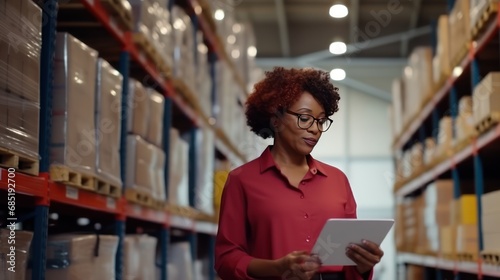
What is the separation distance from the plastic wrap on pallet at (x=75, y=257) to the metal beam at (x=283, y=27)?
12.3m

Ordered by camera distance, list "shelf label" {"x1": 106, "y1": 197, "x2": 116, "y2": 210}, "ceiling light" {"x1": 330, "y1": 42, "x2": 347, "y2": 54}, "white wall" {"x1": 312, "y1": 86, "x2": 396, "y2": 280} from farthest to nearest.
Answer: "white wall" {"x1": 312, "y1": 86, "x2": 396, "y2": 280} < "ceiling light" {"x1": 330, "y1": 42, "x2": 347, "y2": 54} < "shelf label" {"x1": 106, "y1": 197, "x2": 116, "y2": 210}

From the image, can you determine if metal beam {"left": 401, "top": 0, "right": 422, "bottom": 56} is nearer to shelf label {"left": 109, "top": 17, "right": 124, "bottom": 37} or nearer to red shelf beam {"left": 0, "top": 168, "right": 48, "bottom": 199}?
shelf label {"left": 109, "top": 17, "right": 124, "bottom": 37}

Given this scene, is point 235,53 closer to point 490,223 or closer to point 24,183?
point 490,223

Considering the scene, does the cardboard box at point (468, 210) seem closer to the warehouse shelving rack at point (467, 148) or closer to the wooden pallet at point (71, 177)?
the warehouse shelving rack at point (467, 148)

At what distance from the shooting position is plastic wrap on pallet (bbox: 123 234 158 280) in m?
5.45

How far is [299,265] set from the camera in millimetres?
2760

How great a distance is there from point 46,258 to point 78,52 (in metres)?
1.15

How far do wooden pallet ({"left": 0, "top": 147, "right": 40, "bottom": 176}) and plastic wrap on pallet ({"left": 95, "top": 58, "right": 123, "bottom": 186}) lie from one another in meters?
0.84

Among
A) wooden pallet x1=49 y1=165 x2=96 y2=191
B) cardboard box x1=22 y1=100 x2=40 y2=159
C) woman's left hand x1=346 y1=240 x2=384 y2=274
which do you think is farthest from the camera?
wooden pallet x1=49 y1=165 x2=96 y2=191

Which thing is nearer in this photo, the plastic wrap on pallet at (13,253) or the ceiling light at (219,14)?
the plastic wrap on pallet at (13,253)

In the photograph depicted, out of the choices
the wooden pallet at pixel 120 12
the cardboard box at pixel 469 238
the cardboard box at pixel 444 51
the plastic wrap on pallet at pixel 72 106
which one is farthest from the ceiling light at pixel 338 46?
the plastic wrap on pallet at pixel 72 106

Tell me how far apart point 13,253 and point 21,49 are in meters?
0.94

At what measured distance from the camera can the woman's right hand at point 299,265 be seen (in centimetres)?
276

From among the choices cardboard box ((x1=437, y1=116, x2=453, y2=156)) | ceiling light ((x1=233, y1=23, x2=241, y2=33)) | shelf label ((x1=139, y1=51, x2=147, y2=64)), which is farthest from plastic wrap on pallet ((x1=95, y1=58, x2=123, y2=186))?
ceiling light ((x1=233, y1=23, x2=241, y2=33))
